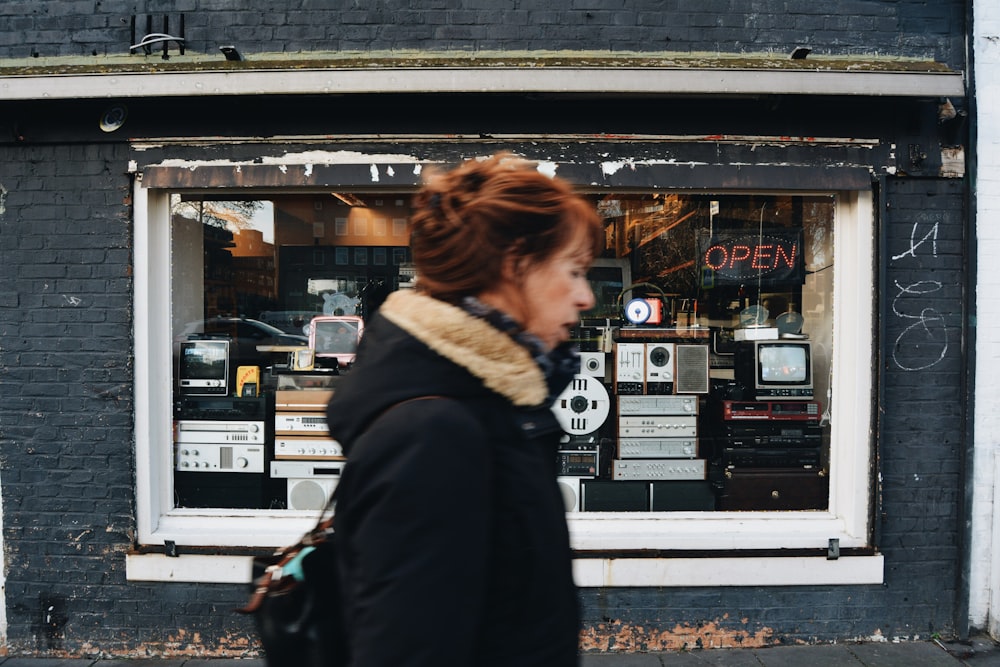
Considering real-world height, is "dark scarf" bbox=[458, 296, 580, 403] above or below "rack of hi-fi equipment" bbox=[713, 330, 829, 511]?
above

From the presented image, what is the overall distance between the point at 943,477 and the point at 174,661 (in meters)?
4.73

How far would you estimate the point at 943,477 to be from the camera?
396cm

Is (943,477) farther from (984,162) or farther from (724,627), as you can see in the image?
Result: (984,162)

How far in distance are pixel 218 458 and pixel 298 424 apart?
0.55 m

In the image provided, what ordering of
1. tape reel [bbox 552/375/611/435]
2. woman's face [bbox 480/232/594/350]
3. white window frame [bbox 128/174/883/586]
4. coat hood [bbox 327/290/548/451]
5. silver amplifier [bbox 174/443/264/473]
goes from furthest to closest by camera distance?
tape reel [bbox 552/375/611/435], silver amplifier [bbox 174/443/264/473], white window frame [bbox 128/174/883/586], woman's face [bbox 480/232/594/350], coat hood [bbox 327/290/548/451]

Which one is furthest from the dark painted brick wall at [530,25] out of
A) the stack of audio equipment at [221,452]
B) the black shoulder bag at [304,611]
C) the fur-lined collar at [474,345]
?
the black shoulder bag at [304,611]

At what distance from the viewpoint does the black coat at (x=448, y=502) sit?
3.24 feet

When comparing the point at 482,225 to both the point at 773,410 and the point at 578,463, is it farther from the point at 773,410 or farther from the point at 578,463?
the point at 773,410

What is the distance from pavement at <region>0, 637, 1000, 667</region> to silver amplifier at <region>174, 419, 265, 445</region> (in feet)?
4.28

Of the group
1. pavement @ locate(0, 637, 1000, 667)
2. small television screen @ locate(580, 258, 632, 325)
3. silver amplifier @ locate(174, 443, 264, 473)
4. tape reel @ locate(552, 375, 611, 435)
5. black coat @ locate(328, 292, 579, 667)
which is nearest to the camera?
black coat @ locate(328, 292, 579, 667)

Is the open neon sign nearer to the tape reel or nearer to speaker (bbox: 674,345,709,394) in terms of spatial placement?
speaker (bbox: 674,345,709,394)

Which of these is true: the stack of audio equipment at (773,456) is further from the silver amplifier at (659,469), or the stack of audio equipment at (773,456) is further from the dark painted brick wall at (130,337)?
the dark painted brick wall at (130,337)

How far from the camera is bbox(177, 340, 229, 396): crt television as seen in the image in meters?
4.26

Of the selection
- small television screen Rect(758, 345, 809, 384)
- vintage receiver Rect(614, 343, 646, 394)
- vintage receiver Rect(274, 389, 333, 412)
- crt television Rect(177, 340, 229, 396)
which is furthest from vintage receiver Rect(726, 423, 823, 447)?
crt television Rect(177, 340, 229, 396)
